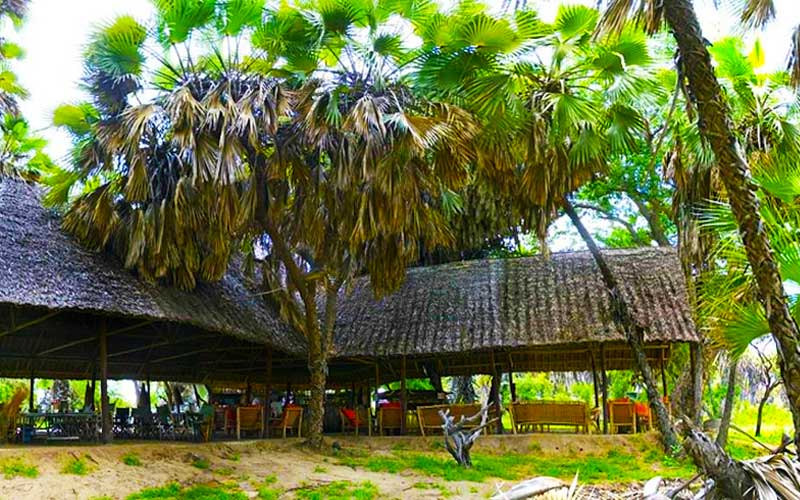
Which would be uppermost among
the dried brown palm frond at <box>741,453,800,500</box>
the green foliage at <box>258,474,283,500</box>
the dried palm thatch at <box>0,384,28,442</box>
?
the dried palm thatch at <box>0,384,28,442</box>

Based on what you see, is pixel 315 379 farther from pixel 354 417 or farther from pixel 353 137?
pixel 353 137

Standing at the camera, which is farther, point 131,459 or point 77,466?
point 131,459

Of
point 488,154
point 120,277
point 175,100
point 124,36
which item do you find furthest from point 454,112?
point 120,277

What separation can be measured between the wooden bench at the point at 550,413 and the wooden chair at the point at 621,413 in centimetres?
56

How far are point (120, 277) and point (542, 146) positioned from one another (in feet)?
24.2

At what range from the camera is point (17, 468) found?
9.27 meters

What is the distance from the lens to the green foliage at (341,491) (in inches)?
401

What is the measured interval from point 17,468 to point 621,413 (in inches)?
462

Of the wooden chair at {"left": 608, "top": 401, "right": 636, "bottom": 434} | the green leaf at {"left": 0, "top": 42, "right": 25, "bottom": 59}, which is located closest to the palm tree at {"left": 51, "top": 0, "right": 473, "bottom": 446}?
the wooden chair at {"left": 608, "top": 401, "right": 636, "bottom": 434}

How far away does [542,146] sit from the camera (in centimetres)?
1141

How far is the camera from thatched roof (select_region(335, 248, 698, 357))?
606 inches

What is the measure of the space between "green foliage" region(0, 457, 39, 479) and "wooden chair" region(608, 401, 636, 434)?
36.9 feet

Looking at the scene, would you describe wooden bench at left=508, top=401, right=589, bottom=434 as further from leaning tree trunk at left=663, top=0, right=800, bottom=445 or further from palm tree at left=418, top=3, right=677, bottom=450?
leaning tree trunk at left=663, top=0, right=800, bottom=445

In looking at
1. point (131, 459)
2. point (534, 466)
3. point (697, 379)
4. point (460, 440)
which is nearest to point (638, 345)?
point (697, 379)
